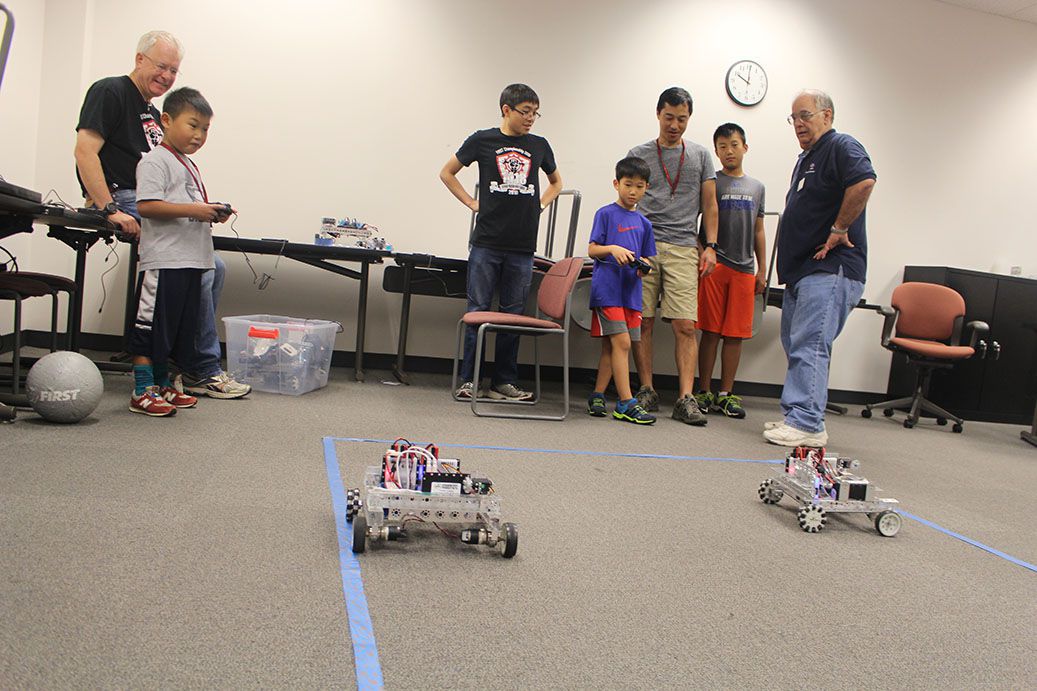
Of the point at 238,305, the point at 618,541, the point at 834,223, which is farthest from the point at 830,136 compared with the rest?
the point at 238,305

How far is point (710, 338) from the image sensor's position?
471 centimetres

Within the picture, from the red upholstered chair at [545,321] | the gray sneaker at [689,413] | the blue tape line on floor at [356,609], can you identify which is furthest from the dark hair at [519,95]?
the blue tape line on floor at [356,609]

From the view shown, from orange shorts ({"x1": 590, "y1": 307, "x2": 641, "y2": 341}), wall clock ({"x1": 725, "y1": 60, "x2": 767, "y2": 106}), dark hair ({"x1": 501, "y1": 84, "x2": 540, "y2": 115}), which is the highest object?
wall clock ({"x1": 725, "y1": 60, "x2": 767, "y2": 106})

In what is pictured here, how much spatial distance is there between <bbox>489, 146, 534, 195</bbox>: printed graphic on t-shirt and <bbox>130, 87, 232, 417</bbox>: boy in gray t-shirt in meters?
1.46

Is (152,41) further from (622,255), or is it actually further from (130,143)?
(622,255)

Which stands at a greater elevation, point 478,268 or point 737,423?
point 478,268

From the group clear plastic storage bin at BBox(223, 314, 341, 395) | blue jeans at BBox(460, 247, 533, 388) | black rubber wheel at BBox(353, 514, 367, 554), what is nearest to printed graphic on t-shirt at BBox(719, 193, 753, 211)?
blue jeans at BBox(460, 247, 533, 388)

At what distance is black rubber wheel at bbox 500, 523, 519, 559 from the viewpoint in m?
1.75

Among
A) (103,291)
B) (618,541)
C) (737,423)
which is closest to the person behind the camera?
(618,541)

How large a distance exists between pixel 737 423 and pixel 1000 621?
2570 mm

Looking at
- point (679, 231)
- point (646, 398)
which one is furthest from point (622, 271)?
point (646, 398)

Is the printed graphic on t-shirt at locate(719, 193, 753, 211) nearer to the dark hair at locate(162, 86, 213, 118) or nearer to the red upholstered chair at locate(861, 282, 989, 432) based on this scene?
the red upholstered chair at locate(861, 282, 989, 432)

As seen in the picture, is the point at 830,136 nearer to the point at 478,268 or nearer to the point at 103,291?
the point at 478,268

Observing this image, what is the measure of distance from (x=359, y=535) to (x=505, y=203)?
8.44 ft
